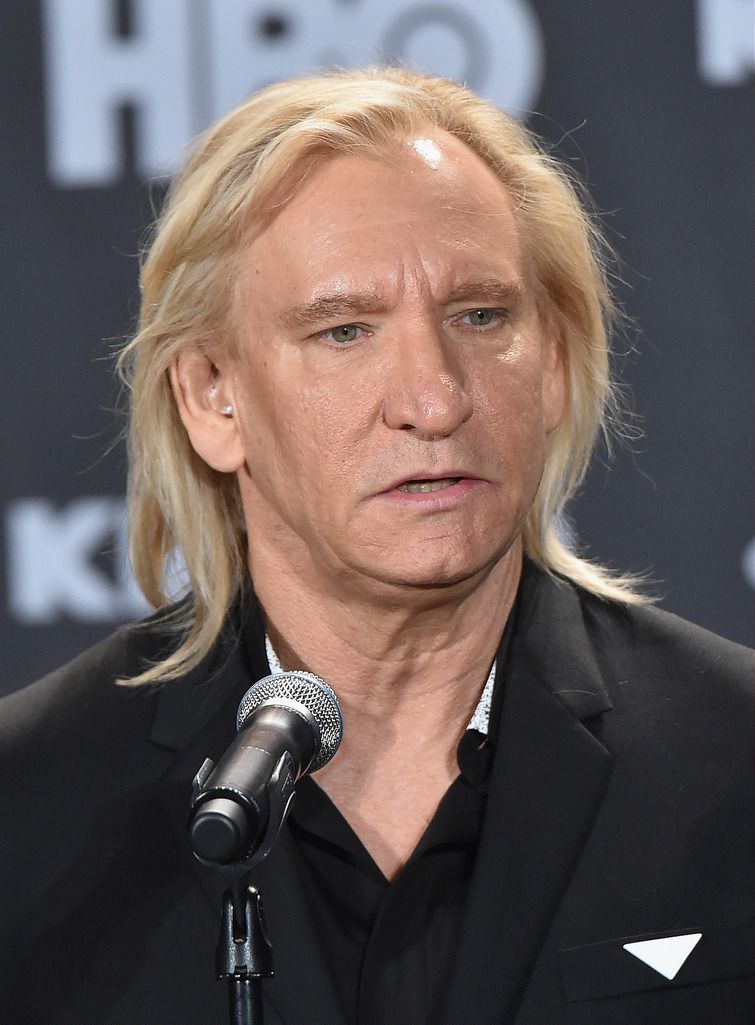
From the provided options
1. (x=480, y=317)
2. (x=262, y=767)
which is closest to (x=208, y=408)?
(x=480, y=317)

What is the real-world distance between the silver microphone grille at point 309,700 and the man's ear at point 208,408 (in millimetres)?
838

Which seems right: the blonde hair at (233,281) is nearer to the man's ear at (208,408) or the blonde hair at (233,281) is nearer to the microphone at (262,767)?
the man's ear at (208,408)

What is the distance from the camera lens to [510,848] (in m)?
2.39

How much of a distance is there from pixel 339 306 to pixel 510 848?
0.87 meters

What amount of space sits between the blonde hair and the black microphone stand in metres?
0.98

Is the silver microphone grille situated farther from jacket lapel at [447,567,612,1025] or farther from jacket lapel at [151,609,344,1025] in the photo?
jacket lapel at [447,567,612,1025]

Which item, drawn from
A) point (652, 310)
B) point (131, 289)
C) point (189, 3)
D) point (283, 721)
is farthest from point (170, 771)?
point (189, 3)

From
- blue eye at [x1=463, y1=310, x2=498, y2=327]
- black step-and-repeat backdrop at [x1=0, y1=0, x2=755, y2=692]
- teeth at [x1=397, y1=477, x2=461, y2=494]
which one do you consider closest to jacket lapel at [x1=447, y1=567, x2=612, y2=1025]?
teeth at [x1=397, y1=477, x2=461, y2=494]

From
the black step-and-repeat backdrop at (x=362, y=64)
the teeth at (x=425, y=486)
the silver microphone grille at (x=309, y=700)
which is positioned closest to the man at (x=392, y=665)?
the teeth at (x=425, y=486)

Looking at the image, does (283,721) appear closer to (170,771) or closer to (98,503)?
(170,771)

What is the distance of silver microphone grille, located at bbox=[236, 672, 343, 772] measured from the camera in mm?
1838

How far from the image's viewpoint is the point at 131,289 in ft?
11.3

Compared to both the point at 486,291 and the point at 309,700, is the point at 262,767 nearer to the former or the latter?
the point at 309,700

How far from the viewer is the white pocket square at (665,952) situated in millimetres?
2289
